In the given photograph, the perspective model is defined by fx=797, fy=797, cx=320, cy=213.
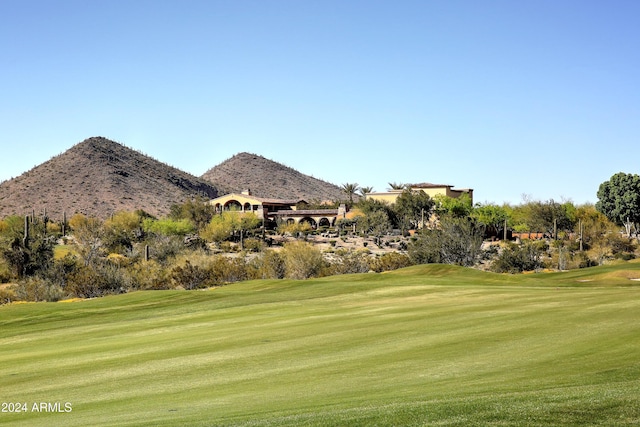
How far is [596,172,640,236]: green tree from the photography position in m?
106

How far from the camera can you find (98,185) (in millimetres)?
153500

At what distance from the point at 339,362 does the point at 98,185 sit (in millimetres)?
142700

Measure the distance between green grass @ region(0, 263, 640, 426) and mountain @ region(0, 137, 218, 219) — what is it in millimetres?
114940

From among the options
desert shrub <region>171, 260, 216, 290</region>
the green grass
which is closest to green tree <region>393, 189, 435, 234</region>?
desert shrub <region>171, 260, 216, 290</region>

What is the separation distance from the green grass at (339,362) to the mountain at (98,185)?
11494 centimetres

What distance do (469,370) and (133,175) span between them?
15586 cm

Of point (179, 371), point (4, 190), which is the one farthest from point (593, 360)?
point (4, 190)

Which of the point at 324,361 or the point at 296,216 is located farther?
the point at 296,216

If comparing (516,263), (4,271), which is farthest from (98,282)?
(516,263)

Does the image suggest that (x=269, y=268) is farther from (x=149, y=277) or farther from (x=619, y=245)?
(x=619, y=245)

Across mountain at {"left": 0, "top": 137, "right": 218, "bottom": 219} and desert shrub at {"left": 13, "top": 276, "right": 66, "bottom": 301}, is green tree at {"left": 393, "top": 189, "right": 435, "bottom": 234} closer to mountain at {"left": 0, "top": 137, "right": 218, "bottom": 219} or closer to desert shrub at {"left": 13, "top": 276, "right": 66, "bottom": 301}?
mountain at {"left": 0, "top": 137, "right": 218, "bottom": 219}

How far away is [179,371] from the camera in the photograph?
17.8 meters

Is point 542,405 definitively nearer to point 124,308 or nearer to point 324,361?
point 324,361

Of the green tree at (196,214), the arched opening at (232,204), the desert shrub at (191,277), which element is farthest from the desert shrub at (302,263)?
the arched opening at (232,204)
